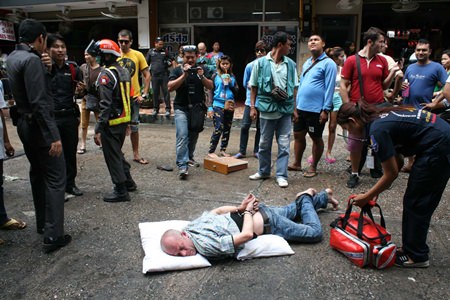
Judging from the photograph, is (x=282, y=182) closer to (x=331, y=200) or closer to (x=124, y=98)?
(x=331, y=200)

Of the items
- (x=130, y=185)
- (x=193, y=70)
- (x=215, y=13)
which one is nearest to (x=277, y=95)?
(x=193, y=70)

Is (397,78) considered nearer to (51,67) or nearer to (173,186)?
(173,186)

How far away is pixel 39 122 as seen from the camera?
3.43m

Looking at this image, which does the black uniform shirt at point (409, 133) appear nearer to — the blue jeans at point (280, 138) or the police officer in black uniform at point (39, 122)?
the blue jeans at point (280, 138)

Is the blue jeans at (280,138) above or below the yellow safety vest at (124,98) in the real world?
below

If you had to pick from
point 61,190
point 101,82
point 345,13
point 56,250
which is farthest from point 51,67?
point 345,13

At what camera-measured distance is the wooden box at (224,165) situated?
5879 millimetres

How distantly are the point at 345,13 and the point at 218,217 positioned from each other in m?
8.31

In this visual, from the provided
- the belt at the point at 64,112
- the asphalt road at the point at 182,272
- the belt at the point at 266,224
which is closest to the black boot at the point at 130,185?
the asphalt road at the point at 182,272

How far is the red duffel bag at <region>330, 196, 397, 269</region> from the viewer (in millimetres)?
3209

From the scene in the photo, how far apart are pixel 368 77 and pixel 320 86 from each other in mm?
600

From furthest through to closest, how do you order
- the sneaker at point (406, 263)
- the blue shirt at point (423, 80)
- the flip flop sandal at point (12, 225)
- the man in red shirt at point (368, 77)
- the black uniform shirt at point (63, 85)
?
1. the blue shirt at point (423, 80)
2. the man in red shirt at point (368, 77)
3. the black uniform shirt at point (63, 85)
4. the flip flop sandal at point (12, 225)
5. the sneaker at point (406, 263)

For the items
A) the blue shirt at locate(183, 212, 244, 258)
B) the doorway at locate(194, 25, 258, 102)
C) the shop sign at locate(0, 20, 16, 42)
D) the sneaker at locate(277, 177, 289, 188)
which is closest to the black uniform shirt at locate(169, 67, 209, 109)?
the sneaker at locate(277, 177, 289, 188)

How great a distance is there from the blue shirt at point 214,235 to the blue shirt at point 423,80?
3374 millimetres
